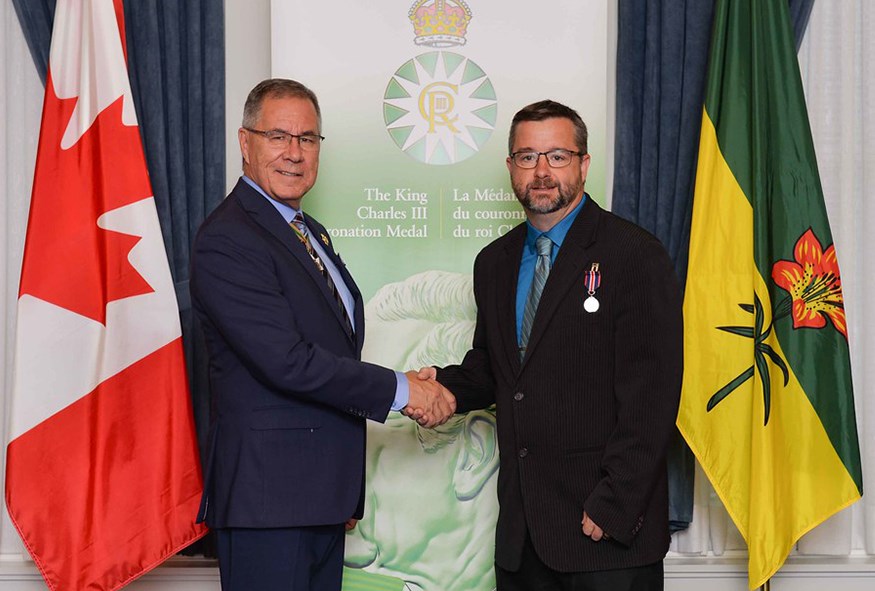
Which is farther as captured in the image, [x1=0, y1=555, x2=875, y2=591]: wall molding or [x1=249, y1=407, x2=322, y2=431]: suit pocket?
[x1=0, y1=555, x2=875, y2=591]: wall molding

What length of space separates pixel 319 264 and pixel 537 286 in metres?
0.60

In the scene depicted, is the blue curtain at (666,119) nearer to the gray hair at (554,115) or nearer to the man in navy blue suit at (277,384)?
the gray hair at (554,115)

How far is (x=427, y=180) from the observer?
10.0 ft

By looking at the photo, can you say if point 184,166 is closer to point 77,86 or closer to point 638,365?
point 77,86

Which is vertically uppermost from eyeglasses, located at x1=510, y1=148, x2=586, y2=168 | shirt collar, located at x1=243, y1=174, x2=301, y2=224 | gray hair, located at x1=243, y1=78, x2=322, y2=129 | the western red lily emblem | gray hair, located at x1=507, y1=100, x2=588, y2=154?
gray hair, located at x1=243, y1=78, x2=322, y2=129

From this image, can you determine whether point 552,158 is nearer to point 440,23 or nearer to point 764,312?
point 440,23

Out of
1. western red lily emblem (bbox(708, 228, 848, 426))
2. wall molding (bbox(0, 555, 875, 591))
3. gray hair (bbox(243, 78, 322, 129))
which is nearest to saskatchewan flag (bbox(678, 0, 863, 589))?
western red lily emblem (bbox(708, 228, 848, 426))

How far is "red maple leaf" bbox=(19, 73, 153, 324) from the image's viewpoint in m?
2.80

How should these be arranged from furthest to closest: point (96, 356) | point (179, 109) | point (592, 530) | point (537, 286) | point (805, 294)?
point (179, 109) < point (805, 294) < point (96, 356) < point (537, 286) < point (592, 530)

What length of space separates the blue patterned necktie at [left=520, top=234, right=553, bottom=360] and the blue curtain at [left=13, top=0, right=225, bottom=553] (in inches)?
50.3

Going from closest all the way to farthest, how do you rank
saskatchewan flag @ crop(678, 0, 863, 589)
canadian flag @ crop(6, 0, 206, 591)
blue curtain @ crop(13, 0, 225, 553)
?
1. canadian flag @ crop(6, 0, 206, 591)
2. saskatchewan flag @ crop(678, 0, 863, 589)
3. blue curtain @ crop(13, 0, 225, 553)

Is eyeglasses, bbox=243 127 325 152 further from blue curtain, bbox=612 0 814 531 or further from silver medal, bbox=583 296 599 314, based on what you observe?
blue curtain, bbox=612 0 814 531

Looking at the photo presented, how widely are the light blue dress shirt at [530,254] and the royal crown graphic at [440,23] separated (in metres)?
0.82

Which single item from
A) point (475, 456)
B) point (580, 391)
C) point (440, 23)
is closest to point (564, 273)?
point (580, 391)
